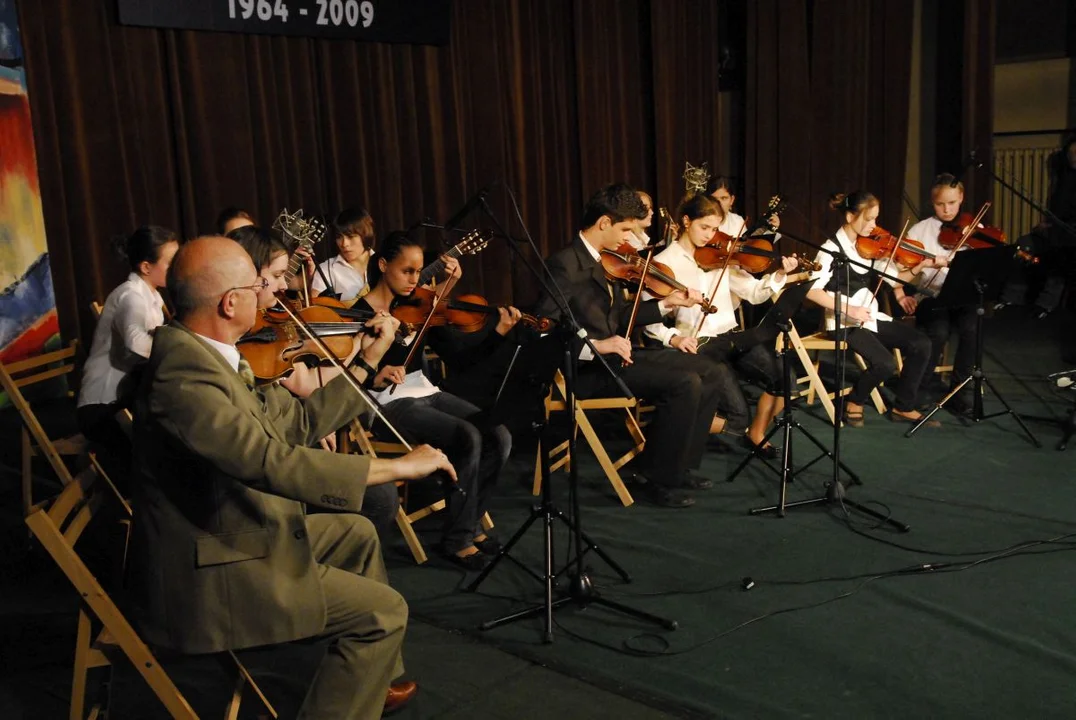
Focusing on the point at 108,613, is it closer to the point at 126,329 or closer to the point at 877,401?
the point at 126,329

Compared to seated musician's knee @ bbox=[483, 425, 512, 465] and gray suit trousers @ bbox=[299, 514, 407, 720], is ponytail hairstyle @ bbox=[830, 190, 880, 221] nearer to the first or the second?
seated musician's knee @ bbox=[483, 425, 512, 465]

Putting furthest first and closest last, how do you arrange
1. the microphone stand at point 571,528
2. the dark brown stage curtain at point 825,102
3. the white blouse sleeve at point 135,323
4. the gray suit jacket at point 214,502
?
the dark brown stage curtain at point 825,102, the white blouse sleeve at point 135,323, the microphone stand at point 571,528, the gray suit jacket at point 214,502

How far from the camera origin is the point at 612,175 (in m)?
7.69

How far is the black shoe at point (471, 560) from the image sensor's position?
11.4 feet

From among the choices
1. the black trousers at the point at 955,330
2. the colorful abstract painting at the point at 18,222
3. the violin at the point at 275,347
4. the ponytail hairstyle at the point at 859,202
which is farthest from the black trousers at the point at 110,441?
the black trousers at the point at 955,330

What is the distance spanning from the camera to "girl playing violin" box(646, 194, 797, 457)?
458cm

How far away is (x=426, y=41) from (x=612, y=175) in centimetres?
187

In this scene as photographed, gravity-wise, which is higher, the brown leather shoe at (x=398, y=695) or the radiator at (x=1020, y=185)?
the radiator at (x=1020, y=185)

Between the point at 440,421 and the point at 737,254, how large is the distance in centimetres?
201

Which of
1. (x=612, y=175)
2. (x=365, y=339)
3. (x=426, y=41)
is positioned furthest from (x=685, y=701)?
(x=612, y=175)

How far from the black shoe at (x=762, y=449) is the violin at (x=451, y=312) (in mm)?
1079

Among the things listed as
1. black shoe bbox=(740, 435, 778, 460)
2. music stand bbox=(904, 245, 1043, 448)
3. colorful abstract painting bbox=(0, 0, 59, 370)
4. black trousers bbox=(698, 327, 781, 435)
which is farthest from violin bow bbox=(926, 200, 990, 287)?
colorful abstract painting bbox=(0, 0, 59, 370)

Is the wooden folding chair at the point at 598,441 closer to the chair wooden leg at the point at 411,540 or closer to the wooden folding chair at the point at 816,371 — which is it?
the chair wooden leg at the point at 411,540

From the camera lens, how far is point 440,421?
357 centimetres
